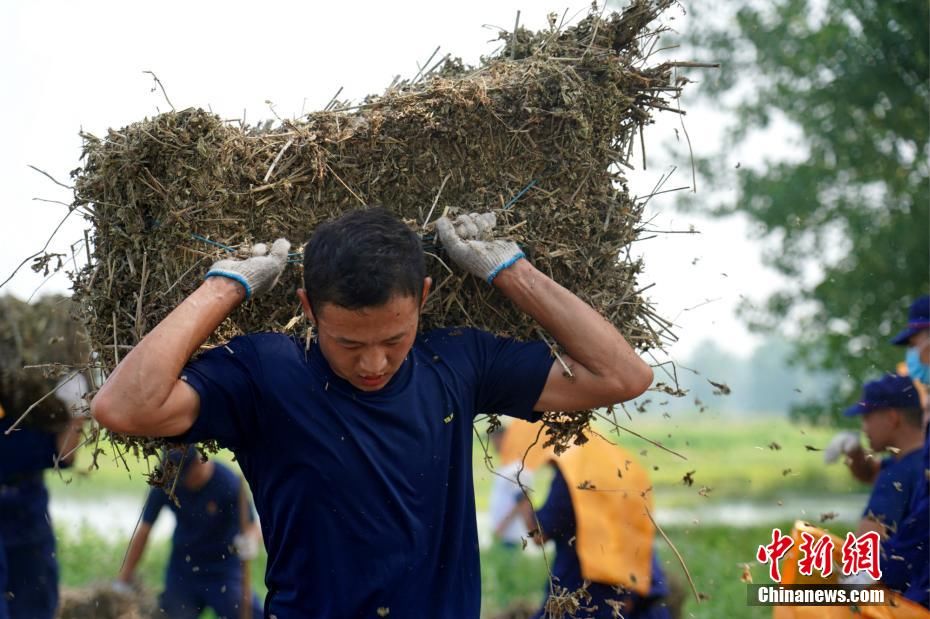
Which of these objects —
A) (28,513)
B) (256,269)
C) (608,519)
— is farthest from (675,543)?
(256,269)

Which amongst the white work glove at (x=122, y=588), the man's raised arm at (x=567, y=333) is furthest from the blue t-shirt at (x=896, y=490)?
the white work glove at (x=122, y=588)

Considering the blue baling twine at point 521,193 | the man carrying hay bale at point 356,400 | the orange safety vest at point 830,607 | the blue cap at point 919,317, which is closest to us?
the man carrying hay bale at point 356,400

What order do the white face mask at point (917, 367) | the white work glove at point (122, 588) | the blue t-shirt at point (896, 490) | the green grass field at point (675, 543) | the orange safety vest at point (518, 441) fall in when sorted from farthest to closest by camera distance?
the green grass field at point (675, 543), the white work glove at point (122, 588), the orange safety vest at point (518, 441), the white face mask at point (917, 367), the blue t-shirt at point (896, 490)

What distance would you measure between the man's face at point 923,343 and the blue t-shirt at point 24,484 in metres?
5.72

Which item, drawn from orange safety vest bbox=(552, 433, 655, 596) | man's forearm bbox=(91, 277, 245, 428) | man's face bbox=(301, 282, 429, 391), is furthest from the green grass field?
man's face bbox=(301, 282, 429, 391)

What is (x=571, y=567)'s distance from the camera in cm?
635

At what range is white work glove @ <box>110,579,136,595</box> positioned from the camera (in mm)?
8156

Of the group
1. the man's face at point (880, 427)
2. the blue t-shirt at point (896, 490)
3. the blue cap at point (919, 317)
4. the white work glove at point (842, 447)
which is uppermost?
the blue cap at point (919, 317)

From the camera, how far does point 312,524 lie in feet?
11.4

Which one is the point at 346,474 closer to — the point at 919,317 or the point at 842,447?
the point at 919,317

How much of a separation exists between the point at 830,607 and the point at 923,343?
7.92 feet

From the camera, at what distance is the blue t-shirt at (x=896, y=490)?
19.4ft

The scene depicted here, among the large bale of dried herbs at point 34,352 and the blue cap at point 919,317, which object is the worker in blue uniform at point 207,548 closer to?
the large bale of dried herbs at point 34,352

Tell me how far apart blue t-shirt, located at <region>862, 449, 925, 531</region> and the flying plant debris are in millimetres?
2490
